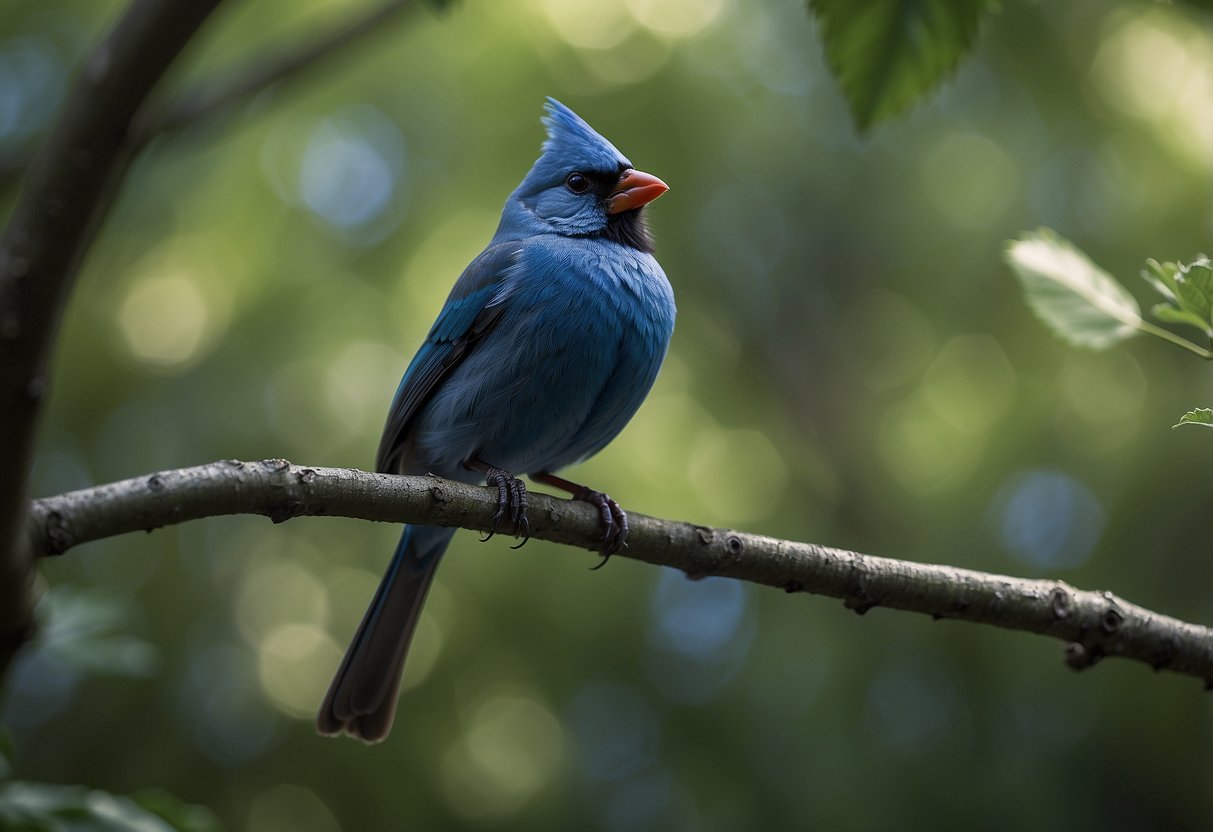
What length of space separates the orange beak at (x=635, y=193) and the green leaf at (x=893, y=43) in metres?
2.90

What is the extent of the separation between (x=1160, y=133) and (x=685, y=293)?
8.69ft

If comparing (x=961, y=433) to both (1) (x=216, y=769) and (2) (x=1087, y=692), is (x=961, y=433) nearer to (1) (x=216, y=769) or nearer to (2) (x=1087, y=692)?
(2) (x=1087, y=692)

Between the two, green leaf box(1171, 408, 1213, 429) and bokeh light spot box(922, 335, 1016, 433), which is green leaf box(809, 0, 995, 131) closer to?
green leaf box(1171, 408, 1213, 429)

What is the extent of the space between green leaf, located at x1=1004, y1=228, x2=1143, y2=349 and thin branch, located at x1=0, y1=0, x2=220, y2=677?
233 cm

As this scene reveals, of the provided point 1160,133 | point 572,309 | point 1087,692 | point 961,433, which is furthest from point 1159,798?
point 572,309

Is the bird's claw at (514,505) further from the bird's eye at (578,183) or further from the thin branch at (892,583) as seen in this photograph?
the bird's eye at (578,183)

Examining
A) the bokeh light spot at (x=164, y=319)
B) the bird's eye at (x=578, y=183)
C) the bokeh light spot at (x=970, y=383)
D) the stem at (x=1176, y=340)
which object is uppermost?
the bird's eye at (x=578, y=183)

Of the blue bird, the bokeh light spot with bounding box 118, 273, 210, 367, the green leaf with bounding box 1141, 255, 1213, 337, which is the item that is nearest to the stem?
the green leaf with bounding box 1141, 255, 1213, 337

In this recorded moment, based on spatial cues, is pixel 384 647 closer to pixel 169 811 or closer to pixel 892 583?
pixel 169 811

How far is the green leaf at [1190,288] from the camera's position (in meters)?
2.33

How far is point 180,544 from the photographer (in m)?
5.70

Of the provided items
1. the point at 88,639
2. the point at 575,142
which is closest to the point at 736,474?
the point at 575,142

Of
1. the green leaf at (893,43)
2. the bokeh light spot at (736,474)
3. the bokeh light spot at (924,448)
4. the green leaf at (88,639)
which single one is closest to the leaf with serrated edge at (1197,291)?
the green leaf at (893,43)

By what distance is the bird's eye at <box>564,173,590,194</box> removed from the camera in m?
4.95
